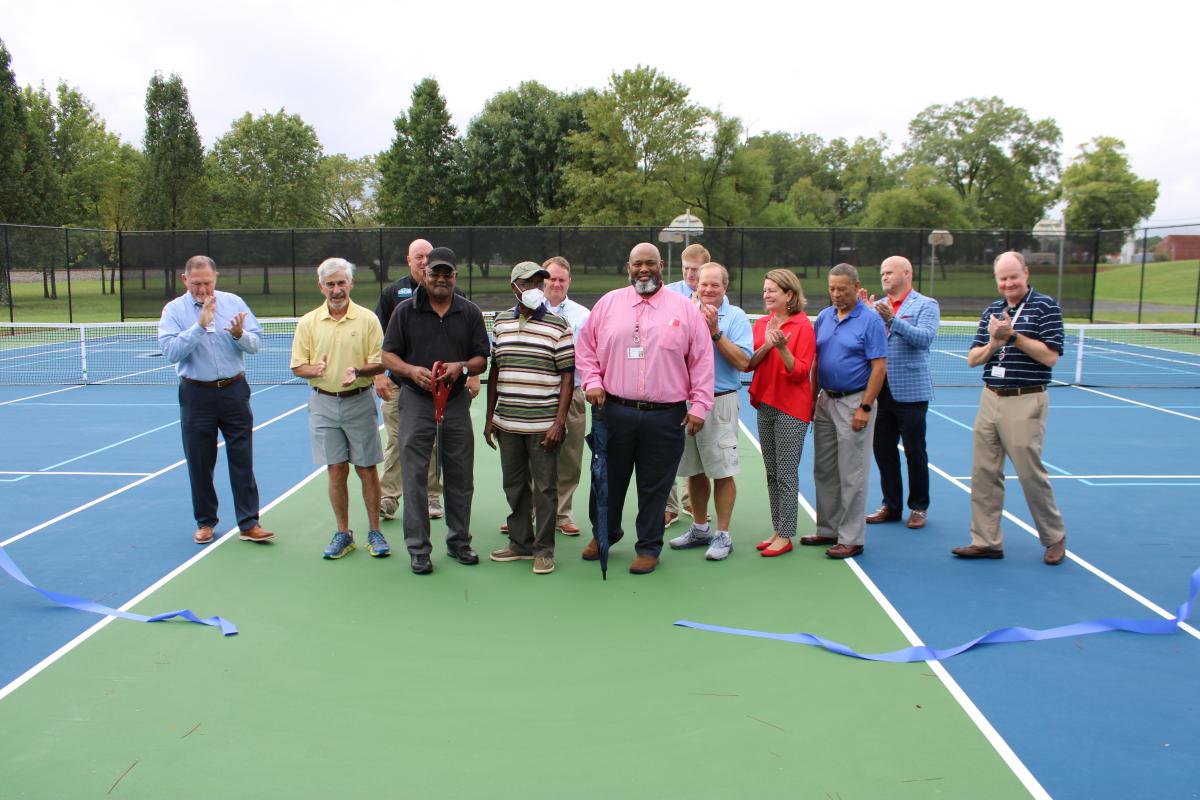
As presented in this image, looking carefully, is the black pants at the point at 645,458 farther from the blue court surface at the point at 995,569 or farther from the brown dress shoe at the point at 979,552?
the brown dress shoe at the point at 979,552

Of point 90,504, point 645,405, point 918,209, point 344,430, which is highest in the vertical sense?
point 918,209

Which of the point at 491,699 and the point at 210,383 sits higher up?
the point at 210,383

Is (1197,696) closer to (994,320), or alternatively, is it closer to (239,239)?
(994,320)

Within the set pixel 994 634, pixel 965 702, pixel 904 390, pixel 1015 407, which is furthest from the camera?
pixel 904 390

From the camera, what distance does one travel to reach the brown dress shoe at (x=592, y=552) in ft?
19.1

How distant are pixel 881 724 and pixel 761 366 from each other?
8.85ft

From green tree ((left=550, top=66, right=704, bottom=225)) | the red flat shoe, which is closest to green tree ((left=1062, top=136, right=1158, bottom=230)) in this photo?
green tree ((left=550, top=66, right=704, bottom=225))

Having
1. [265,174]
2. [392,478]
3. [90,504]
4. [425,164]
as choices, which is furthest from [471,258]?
[265,174]

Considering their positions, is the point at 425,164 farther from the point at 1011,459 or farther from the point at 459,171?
the point at 1011,459

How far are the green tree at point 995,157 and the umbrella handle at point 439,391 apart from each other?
65.8 m

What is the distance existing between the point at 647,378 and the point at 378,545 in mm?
1999

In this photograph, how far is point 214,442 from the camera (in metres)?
6.12

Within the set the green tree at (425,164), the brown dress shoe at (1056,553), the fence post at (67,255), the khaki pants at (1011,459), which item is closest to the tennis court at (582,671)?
the brown dress shoe at (1056,553)

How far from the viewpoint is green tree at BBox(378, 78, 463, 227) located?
146 feet
